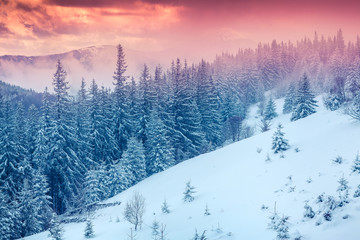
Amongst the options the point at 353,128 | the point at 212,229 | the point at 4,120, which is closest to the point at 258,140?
the point at 353,128

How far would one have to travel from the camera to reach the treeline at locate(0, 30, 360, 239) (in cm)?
3064

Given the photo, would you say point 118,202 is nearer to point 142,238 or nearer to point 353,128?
point 142,238

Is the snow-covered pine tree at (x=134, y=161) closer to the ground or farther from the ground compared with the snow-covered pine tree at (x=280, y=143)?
closer to the ground

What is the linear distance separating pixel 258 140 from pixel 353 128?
7.85 m

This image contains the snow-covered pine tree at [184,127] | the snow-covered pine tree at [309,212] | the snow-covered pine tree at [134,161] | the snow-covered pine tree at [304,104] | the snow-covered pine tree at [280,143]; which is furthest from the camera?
the snow-covered pine tree at [184,127]

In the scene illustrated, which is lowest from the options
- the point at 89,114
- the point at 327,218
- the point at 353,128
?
the point at 327,218

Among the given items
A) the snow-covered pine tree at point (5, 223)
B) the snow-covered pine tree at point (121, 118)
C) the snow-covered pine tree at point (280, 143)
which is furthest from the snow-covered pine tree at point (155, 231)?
the snow-covered pine tree at point (121, 118)

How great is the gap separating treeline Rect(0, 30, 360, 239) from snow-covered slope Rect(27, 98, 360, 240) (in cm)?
1091

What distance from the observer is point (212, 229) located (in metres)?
11.0

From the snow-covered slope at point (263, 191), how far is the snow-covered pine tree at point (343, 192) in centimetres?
16

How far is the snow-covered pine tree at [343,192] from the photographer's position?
8.65 meters

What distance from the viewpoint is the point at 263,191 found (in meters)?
12.8

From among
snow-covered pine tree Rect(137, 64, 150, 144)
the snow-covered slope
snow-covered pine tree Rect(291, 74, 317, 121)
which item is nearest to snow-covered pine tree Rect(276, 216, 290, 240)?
the snow-covered slope

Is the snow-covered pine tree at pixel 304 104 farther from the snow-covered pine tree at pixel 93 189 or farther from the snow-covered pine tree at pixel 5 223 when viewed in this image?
the snow-covered pine tree at pixel 5 223
